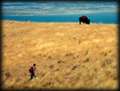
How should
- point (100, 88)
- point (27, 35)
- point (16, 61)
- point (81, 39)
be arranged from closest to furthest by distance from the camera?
point (100, 88), point (16, 61), point (81, 39), point (27, 35)

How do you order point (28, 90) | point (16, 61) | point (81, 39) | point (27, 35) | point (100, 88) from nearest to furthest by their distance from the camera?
point (100, 88) → point (28, 90) → point (16, 61) → point (81, 39) → point (27, 35)

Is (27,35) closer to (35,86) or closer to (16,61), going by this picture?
(16,61)

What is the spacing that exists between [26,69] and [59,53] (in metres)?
4.37

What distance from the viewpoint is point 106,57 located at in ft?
118

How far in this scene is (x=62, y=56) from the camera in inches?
1537

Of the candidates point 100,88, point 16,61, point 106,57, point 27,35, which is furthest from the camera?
point 27,35

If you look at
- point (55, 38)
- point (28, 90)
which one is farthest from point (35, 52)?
point (28, 90)

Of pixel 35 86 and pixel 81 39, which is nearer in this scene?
pixel 35 86

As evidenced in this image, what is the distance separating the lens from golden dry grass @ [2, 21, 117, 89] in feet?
107

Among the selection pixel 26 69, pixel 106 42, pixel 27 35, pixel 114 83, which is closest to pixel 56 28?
pixel 27 35

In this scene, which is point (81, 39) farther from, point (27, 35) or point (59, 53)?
point (27, 35)

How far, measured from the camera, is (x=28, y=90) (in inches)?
1220

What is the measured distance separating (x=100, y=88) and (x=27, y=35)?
20736 millimetres

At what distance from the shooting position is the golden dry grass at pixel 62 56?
3247 cm
